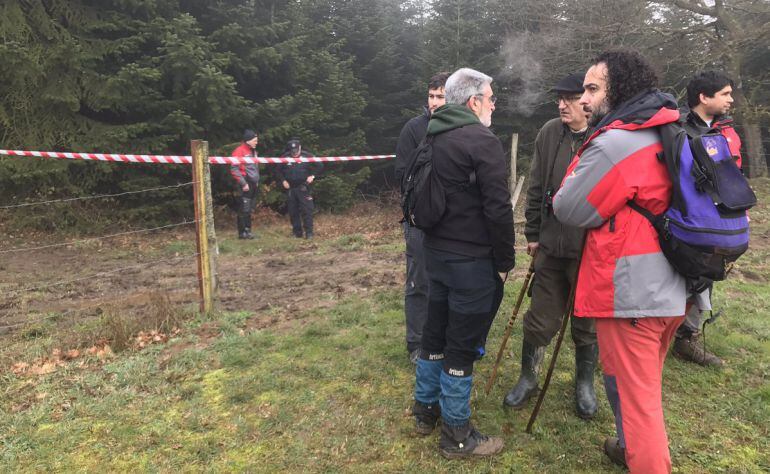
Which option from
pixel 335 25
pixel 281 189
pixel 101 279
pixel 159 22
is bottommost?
pixel 101 279

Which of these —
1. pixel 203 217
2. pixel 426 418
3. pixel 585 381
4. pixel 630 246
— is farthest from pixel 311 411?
pixel 203 217

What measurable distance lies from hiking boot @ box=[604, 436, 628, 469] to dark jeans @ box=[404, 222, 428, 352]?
139cm

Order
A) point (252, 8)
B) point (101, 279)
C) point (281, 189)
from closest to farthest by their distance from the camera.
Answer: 1. point (101, 279)
2. point (252, 8)
3. point (281, 189)

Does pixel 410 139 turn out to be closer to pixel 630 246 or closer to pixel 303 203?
pixel 630 246

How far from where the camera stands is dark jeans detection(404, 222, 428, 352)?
3.64 metres

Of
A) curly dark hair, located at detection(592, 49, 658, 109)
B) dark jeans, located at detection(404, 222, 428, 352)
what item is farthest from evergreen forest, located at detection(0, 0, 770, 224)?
curly dark hair, located at detection(592, 49, 658, 109)

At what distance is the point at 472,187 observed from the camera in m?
2.66

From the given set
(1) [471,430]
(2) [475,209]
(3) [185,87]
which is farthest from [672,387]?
(3) [185,87]

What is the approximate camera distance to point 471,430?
2.91 m

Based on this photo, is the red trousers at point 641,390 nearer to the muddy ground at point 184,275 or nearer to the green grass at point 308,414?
the green grass at point 308,414

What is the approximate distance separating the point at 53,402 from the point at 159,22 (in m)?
8.71

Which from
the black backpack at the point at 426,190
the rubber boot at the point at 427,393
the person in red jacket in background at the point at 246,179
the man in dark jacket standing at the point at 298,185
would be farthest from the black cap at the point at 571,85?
the person in red jacket in background at the point at 246,179

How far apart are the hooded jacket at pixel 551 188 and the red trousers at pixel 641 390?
84 cm

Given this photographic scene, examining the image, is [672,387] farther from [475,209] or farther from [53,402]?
[53,402]
